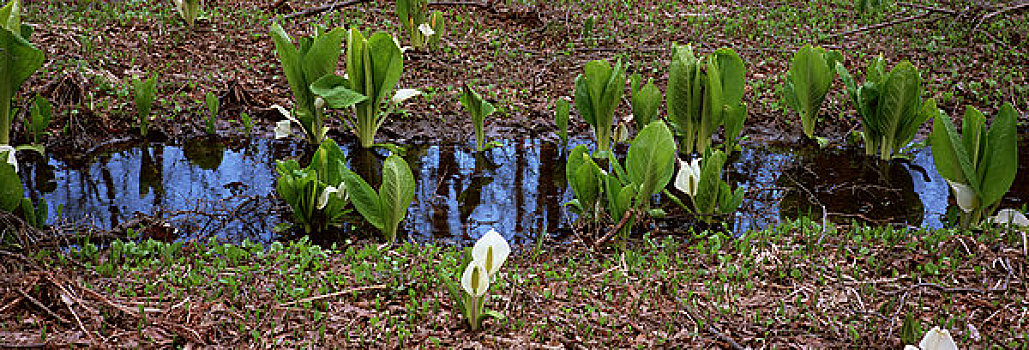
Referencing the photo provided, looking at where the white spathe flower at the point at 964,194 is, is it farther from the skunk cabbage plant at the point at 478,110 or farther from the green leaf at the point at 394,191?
the skunk cabbage plant at the point at 478,110

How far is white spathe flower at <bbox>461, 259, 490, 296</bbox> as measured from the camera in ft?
8.53

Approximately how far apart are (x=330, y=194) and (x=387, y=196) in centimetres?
32

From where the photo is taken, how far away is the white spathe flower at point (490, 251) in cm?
265

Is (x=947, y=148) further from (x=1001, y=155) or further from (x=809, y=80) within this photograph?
(x=809, y=80)

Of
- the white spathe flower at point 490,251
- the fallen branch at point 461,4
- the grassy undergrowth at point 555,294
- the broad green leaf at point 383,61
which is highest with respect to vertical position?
the fallen branch at point 461,4

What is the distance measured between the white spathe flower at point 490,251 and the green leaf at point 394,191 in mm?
849

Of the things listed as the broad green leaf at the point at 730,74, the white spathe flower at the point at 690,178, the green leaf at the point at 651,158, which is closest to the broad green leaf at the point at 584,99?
the broad green leaf at the point at 730,74

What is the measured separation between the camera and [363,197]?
139 inches

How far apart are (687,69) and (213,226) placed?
8.30 ft

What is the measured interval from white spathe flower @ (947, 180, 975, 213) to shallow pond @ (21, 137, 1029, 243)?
42cm

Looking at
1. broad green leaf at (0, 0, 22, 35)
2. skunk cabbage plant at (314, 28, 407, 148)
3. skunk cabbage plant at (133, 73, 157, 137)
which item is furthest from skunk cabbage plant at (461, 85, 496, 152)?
broad green leaf at (0, 0, 22, 35)

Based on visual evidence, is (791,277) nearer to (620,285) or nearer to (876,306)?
(876,306)

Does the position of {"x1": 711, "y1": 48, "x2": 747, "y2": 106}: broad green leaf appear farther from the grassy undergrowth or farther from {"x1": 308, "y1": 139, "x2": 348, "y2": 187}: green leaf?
{"x1": 308, "y1": 139, "x2": 348, "y2": 187}: green leaf

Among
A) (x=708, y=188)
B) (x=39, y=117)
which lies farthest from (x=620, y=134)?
(x=39, y=117)
